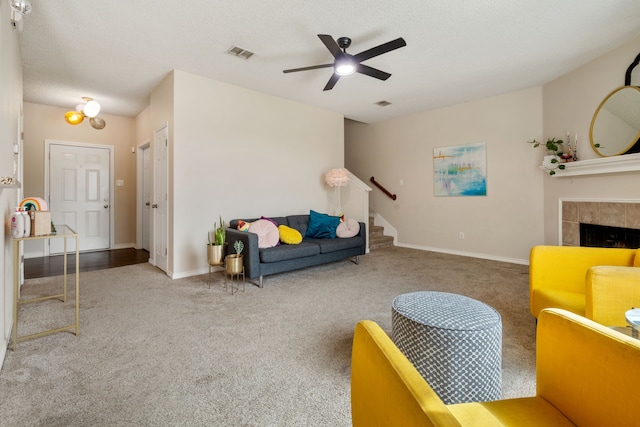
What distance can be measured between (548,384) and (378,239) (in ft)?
16.4

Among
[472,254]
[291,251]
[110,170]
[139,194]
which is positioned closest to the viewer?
[291,251]

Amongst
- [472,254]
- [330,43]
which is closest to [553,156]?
[472,254]

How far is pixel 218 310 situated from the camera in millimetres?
2730

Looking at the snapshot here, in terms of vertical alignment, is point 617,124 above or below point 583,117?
below

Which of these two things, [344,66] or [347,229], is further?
[347,229]

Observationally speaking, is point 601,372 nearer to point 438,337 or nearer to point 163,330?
point 438,337

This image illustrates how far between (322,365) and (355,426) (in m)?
0.92

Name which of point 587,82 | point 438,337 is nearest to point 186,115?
point 438,337

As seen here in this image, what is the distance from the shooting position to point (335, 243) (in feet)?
13.6

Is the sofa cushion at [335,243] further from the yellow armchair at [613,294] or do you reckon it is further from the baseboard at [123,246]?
the baseboard at [123,246]

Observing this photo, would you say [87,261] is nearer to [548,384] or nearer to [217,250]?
[217,250]

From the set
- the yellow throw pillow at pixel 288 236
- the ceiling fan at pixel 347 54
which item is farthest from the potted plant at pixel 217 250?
the ceiling fan at pixel 347 54

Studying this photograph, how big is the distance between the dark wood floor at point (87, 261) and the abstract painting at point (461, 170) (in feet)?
16.8

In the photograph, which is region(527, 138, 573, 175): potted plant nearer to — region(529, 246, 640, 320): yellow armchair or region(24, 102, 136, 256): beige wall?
region(529, 246, 640, 320): yellow armchair
